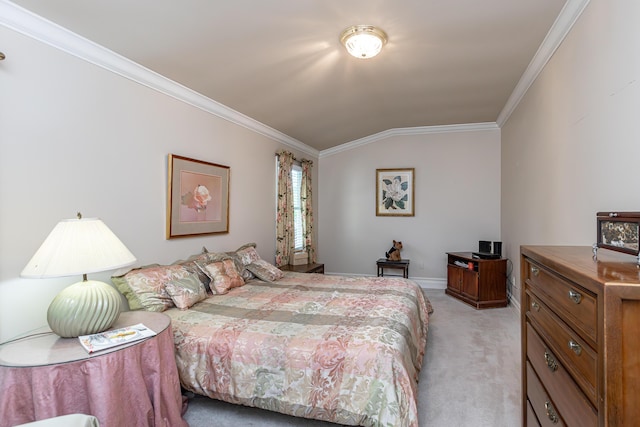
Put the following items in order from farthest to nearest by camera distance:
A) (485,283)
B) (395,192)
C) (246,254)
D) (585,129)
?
(395,192), (485,283), (246,254), (585,129)

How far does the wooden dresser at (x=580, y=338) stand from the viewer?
0.88 meters

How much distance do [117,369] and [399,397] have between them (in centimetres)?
141

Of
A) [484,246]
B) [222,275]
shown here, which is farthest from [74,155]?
[484,246]

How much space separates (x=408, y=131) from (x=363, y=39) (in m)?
3.47

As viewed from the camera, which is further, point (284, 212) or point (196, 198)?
point (284, 212)

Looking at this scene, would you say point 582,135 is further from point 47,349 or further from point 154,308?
point 47,349

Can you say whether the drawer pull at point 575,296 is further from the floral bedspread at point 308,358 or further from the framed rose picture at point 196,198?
the framed rose picture at point 196,198

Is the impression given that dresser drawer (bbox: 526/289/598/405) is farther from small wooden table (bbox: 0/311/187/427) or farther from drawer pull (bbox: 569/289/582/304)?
small wooden table (bbox: 0/311/187/427)

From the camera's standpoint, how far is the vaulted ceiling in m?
2.12

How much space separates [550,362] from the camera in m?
1.36

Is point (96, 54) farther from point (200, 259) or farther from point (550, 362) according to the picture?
point (550, 362)

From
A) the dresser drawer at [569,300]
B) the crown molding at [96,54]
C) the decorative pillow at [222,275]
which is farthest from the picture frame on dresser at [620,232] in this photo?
the crown molding at [96,54]

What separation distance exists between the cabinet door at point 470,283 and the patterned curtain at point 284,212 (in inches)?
101

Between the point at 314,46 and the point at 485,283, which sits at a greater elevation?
the point at 314,46
